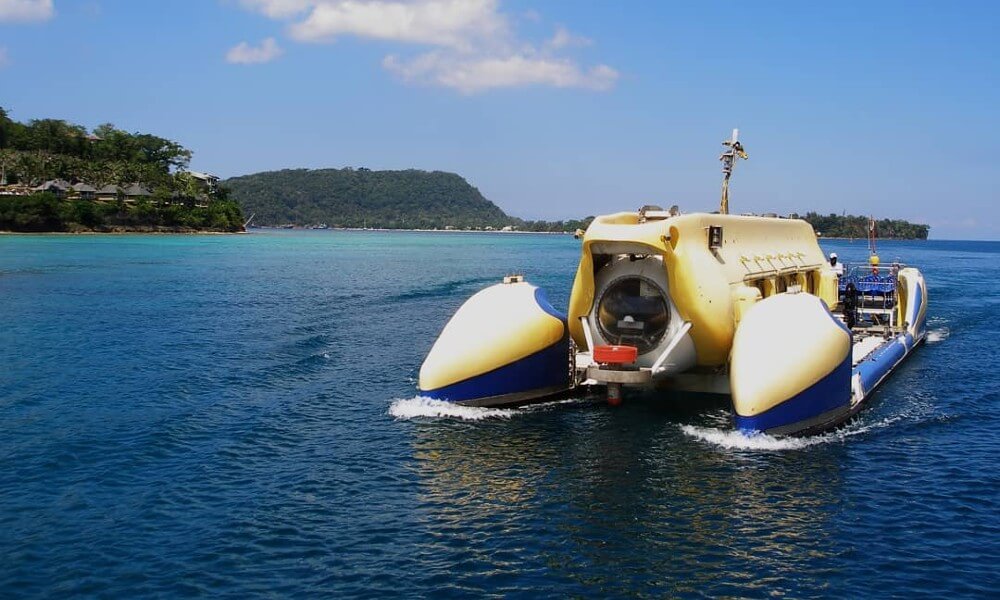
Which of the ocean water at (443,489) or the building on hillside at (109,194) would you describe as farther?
the building on hillside at (109,194)

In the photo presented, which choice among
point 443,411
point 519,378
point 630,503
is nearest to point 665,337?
point 519,378

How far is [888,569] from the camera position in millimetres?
14422

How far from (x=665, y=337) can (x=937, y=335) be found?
25888 millimetres

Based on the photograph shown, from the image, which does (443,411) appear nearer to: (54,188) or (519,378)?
(519,378)

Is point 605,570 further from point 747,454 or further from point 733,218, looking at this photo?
point 733,218

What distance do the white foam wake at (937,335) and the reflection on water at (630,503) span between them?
24.1 m

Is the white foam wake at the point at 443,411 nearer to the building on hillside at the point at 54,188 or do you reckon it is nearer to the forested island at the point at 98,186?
the forested island at the point at 98,186

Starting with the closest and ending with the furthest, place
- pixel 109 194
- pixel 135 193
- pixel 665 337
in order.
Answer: pixel 665 337
pixel 109 194
pixel 135 193

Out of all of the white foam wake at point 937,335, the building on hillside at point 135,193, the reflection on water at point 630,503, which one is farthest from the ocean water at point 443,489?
the building on hillside at point 135,193

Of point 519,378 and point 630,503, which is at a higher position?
point 519,378

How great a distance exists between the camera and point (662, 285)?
2458 cm

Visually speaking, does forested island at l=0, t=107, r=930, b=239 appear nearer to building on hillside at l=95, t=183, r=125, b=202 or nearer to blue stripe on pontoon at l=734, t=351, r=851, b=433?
building on hillside at l=95, t=183, r=125, b=202

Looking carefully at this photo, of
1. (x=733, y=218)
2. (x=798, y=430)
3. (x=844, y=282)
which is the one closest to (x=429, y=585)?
(x=798, y=430)

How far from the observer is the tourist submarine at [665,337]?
20.9 meters
